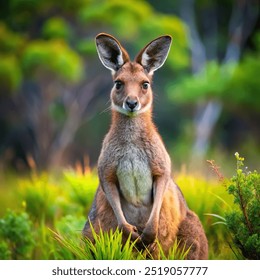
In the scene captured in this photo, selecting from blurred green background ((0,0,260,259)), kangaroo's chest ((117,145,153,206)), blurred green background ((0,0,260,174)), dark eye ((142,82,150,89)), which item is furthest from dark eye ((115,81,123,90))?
blurred green background ((0,0,260,174))

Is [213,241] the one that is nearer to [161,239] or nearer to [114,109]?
[161,239]

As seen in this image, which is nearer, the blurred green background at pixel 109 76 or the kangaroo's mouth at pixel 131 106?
the kangaroo's mouth at pixel 131 106

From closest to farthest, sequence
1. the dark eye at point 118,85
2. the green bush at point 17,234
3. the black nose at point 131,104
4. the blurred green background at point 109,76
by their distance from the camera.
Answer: the black nose at point 131,104 < the dark eye at point 118,85 < the green bush at point 17,234 < the blurred green background at point 109,76

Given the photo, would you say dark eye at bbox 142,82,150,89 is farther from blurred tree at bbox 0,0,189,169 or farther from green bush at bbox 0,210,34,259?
blurred tree at bbox 0,0,189,169

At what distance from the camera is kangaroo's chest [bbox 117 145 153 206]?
435cm

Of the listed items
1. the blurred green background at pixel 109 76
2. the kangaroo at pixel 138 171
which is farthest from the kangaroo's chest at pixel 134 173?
the blurred green background at pixel 109 76

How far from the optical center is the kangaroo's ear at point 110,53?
14.9ft

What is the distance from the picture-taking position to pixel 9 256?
536 centimetres

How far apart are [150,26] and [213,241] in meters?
12.3

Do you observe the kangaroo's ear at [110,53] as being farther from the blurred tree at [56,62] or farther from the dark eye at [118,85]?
the blurred tree at [56,62]

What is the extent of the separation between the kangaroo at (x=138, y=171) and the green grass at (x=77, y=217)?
4.4 inches

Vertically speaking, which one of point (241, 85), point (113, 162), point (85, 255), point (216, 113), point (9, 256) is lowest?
point (216, 113)

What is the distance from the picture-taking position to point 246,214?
4.45 m
